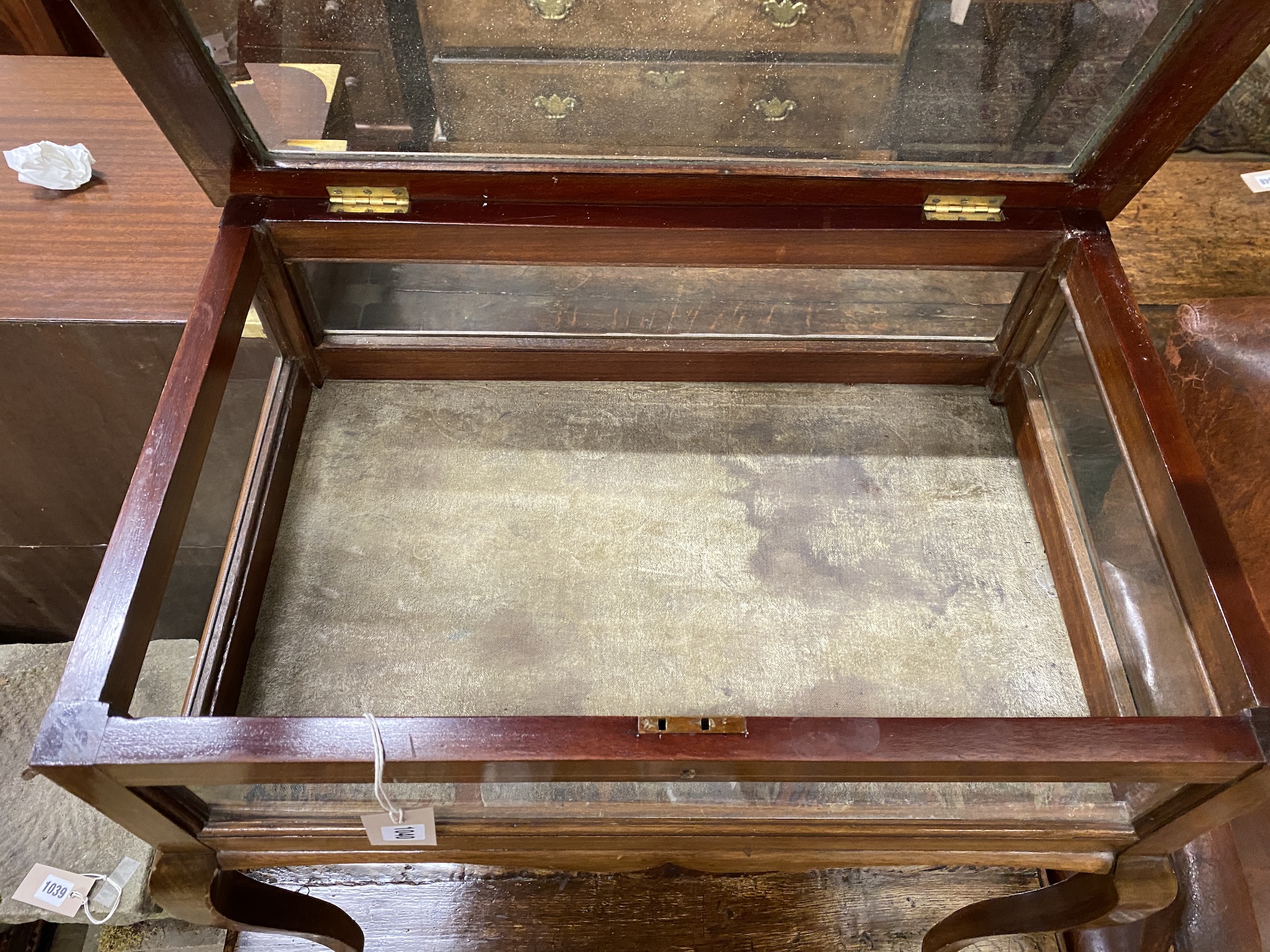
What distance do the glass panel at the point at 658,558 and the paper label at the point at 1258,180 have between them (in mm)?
1267

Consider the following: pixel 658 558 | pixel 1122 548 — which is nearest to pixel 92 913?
pixel 658 558

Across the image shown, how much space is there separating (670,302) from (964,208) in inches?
16.3

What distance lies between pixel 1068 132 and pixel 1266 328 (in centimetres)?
64

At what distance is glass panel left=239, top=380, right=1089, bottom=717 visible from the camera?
1123 mm

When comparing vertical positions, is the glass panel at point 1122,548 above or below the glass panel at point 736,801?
above

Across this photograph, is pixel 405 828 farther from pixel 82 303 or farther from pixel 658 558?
pixel 82 303

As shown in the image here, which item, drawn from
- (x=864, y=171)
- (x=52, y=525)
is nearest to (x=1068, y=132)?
(x=864, y=171)

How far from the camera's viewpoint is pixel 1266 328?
1483 millimetres

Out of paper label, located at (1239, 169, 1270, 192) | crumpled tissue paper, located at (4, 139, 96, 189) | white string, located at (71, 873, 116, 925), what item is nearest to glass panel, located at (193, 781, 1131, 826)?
white string, located at (71, 873, 116, 925)

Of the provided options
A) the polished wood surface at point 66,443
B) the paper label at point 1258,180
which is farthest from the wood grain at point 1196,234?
the polished wood surface at point 66,443

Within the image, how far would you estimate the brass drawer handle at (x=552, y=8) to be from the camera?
1.07 m

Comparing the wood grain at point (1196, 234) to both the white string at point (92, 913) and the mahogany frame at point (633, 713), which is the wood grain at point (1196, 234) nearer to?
the mahogany frame at point (633, 713)

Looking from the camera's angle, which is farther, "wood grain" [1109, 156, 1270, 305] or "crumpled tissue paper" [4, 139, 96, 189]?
"wood grain" [1109, 156, 1270, 305]

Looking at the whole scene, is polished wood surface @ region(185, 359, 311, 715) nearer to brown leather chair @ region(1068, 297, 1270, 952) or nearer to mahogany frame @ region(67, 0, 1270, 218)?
mahogany frame @ region(67, 0, 1270, 218)
